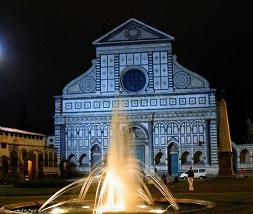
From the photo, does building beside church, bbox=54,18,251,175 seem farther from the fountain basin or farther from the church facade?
the fountain basin

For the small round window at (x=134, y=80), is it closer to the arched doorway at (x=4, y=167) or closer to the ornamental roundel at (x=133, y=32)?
the ornamental roundel at (x=133, y=32)

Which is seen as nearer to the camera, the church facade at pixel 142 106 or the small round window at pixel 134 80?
the church facade at pixel 142 106

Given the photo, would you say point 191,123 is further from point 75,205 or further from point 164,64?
point 75,205

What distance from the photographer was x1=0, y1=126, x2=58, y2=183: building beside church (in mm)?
45250

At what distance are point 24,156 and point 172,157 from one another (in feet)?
53.2

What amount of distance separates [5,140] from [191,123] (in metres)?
20.1

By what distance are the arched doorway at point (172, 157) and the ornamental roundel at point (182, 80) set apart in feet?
21.6

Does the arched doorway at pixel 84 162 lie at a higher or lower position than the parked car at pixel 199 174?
higher

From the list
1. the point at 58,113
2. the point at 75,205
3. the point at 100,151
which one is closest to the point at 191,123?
the point at 100,151

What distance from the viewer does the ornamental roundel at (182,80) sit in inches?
2148

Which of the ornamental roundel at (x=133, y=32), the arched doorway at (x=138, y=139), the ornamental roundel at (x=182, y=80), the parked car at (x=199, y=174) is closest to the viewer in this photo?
the parked car at (x=199, y=174)

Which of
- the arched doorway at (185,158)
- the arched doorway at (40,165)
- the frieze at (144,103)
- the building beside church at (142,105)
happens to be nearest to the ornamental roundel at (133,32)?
the building beside church at (142,105)

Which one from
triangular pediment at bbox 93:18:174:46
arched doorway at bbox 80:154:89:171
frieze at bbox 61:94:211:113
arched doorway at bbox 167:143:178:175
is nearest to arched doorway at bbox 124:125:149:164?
frieze at bbox 61:94:211:113

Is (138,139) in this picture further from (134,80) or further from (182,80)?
(182,80)
